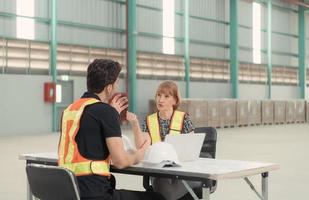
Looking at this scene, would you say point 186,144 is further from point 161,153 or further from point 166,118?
point 166,118

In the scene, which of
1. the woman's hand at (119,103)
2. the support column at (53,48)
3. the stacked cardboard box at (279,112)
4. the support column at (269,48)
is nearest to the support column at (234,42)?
the stacked cardboard box at (279,112)

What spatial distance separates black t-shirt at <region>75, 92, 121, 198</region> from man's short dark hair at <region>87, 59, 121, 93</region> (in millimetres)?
159

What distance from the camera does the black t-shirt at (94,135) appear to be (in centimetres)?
358

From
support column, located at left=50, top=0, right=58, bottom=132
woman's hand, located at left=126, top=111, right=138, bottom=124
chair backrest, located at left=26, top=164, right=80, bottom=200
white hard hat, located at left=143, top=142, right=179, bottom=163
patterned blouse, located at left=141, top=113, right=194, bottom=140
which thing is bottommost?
chair backrest, located at left=26, top=164, right=80, bottom=200

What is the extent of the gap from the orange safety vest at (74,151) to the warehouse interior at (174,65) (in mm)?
4486

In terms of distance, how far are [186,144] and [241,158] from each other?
753 cm

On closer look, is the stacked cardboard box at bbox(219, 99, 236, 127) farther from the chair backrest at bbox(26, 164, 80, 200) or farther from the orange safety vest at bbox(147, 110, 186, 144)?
the chair backrest at bbox(26, 164, 80, 200)

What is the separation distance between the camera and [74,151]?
3.61m

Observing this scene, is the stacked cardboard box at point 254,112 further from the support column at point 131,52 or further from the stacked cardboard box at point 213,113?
the support column at point 131,52

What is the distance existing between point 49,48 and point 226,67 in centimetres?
1074

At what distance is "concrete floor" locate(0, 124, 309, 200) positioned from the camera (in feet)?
23.8

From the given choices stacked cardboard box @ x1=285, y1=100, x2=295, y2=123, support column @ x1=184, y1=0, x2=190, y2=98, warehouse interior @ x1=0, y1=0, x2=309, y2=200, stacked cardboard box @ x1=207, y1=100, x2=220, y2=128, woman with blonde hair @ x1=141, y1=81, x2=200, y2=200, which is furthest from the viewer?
stacked cardboard box @ x1=285, y1=100, x2=295, y2=123

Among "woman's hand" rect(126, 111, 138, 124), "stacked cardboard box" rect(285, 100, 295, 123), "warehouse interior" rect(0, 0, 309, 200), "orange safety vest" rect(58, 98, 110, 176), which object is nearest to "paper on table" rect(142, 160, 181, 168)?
"orange safety vest" rect(58, 98, 110, 176)

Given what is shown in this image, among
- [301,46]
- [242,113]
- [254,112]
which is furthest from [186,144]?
[301,46]
